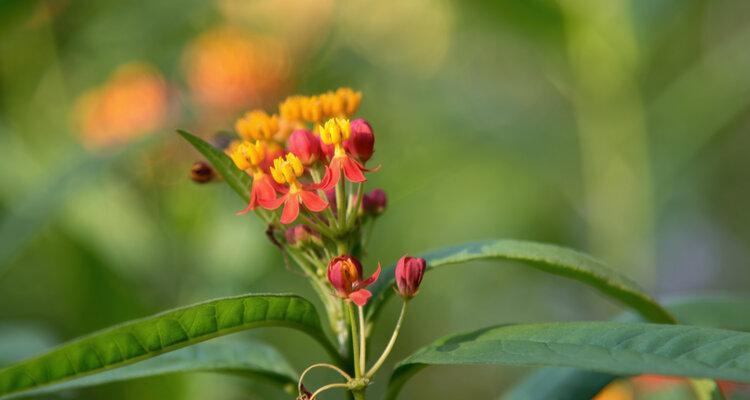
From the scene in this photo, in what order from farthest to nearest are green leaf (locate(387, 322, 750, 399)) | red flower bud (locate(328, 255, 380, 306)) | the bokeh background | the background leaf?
the bokeh background, the background leaf, red flower bud (locate(328, 255, 380, 306)), green leaf (locate(387, 322, 750, 399))

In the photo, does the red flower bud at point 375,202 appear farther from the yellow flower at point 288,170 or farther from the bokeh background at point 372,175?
the bokeh background at point 372,175

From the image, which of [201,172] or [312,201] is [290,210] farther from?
[201,172]

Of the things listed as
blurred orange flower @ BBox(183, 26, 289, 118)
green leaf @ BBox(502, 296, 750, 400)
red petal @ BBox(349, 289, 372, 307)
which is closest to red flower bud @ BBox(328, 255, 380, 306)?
red petal @ BBox(349, 289, 372, 307)

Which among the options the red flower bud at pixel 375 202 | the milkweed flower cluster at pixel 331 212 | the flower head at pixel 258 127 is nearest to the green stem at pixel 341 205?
the milkweed flower cluster at pixel 331 212

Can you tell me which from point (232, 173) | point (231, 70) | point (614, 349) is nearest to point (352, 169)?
point (232, 173)

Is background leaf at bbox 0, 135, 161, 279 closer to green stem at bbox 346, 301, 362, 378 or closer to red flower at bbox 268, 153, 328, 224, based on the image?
red flower at bbox 268, 153, 328, 224

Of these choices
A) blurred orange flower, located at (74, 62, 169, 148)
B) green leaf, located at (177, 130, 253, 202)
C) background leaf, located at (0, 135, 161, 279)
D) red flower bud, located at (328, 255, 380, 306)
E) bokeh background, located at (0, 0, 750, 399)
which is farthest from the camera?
blurred orange flower, located at (74, 62, 169, 148)

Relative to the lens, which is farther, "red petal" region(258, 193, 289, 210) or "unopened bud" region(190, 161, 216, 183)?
"unopened bud" region(190, 161, 216, 183)

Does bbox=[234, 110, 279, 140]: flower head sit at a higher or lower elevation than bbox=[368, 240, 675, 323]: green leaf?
higher
